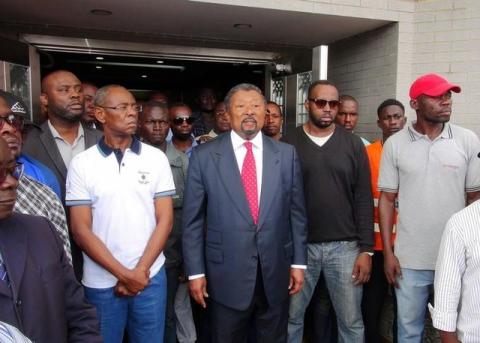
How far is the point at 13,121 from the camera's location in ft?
7.09

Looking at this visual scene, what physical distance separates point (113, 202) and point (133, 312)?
0.67 metres

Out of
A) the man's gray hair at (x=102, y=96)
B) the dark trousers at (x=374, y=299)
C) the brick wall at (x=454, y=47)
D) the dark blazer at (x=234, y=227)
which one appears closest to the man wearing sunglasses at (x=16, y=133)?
the man's gray hair at (x=102, y=96)

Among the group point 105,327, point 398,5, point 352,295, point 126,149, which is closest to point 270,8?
point 398,5

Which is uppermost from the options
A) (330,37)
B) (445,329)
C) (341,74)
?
(330,37)

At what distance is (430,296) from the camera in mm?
2951

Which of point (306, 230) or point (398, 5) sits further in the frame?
point (398, 5)

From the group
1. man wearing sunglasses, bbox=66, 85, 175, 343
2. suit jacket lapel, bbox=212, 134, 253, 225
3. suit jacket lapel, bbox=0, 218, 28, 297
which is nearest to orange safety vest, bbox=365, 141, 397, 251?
suit jacket lapel, bbox=212, 134, 253, 225

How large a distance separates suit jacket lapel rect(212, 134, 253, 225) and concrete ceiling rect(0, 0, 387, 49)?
2.33 meters

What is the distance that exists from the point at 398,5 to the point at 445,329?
4.12 meters

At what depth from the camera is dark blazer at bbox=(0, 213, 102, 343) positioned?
4.47ft

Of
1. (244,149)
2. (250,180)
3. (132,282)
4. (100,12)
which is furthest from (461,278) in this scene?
(100,12)

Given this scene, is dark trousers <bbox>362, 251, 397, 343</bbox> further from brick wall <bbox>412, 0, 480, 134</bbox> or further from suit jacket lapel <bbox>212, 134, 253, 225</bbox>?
brick wall <bbox>412, 0, 480, 134</bbox>

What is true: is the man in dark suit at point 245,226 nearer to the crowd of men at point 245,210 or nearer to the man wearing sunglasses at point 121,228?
the crowd of men at point 245,210

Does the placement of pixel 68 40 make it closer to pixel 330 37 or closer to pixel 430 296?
pixel 330 37
